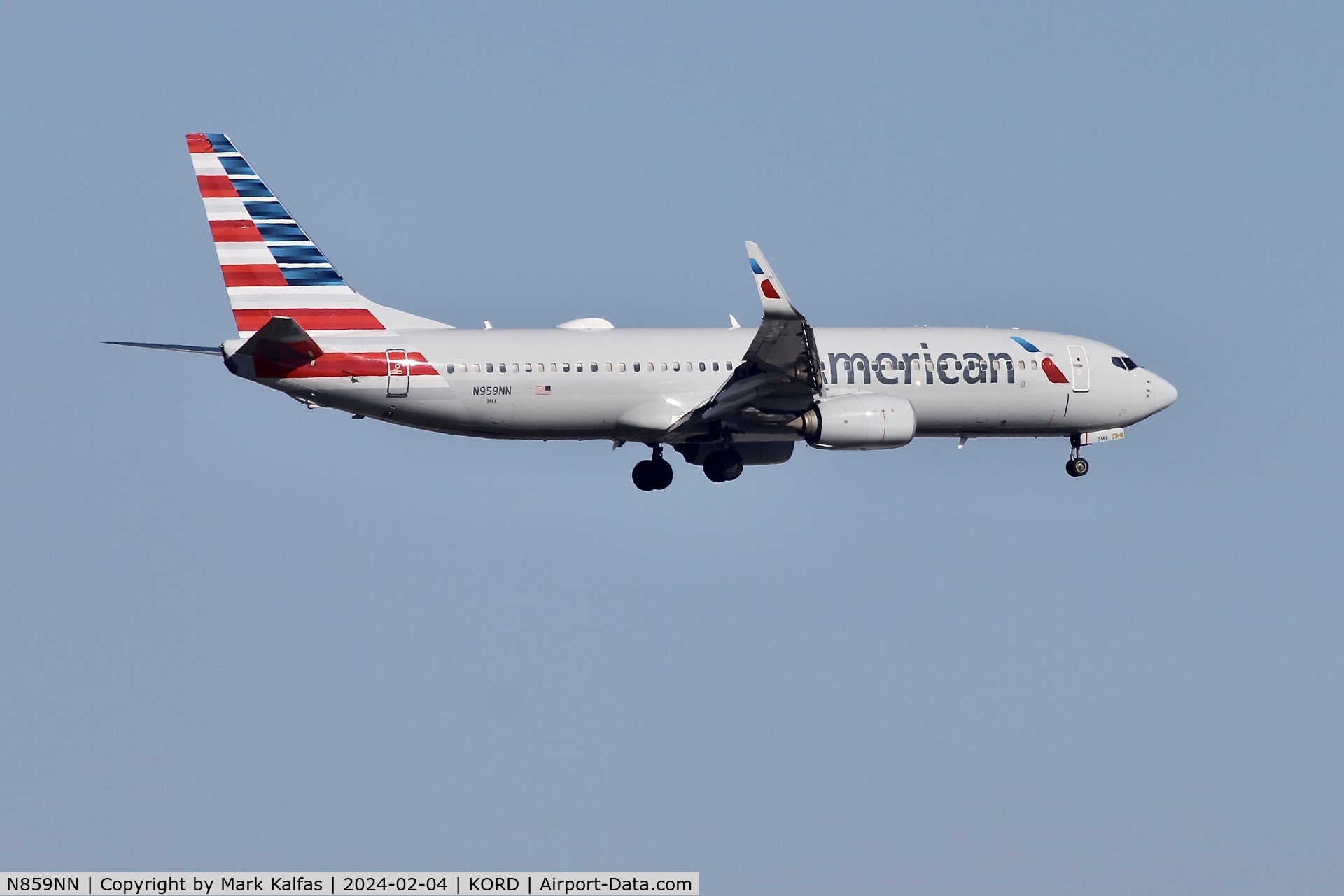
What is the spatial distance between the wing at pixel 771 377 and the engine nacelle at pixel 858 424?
1.70 ft

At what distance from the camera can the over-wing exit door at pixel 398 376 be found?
4566 cm

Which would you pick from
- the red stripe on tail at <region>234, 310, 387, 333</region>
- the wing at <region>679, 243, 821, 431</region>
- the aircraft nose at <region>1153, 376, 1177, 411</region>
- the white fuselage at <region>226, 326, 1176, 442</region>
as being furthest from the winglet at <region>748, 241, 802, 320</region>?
the aircraft nose at <region>1153, 376, 1177, 411</region>

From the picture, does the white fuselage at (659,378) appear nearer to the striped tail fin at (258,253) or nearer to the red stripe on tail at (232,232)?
the striped tail fin at (258,253)

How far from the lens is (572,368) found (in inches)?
1858

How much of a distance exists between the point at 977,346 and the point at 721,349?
6.93 meters

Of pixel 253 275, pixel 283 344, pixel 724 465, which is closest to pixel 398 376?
pixel 283 344

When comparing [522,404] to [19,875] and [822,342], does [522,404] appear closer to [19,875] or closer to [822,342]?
[822,342]

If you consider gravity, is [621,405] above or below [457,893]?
above

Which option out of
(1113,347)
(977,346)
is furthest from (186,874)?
(1113,347)

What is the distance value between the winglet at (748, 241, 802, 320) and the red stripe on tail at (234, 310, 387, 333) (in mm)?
8911

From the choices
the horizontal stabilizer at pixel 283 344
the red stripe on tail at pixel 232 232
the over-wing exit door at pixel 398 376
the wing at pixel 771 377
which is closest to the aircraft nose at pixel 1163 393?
the wing at pixel 771 377

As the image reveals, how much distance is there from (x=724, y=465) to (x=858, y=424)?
397cm

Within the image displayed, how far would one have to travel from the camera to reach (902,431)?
4709cm

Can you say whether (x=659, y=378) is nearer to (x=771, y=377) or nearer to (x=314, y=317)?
(x=771, y=377)
